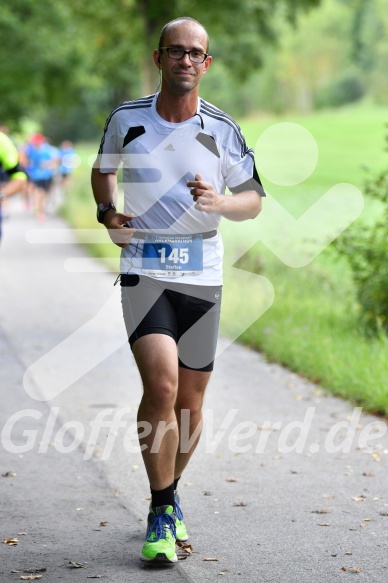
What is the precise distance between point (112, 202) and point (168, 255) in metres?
0.37

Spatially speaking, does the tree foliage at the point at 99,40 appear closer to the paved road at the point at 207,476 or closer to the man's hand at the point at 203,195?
the paved road at the point at 207,476

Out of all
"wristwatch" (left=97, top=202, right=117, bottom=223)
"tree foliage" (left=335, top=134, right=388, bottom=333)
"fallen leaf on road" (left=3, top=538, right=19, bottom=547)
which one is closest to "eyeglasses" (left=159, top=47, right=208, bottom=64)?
"wristwatch" (left=97, top=202, right=117, bottom=223)

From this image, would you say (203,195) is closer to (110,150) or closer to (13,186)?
(110,150)

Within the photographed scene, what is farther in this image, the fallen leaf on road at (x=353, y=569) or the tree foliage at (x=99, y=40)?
the tree foliage at (x=99, y=40)

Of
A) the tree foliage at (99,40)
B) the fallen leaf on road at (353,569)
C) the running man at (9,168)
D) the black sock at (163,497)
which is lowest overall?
the fallen leaf on road at (353,569)

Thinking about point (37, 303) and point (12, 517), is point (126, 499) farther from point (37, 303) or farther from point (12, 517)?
point (37, 303)

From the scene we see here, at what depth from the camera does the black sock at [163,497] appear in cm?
498

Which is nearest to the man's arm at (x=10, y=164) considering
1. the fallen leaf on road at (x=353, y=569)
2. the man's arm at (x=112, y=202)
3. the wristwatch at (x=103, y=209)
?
the man's arm at (x=112, y=202)

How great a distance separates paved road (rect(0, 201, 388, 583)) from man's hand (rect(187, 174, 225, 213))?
1464 millimetres

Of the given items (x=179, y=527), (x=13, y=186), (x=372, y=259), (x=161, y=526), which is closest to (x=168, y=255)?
(x=161, y=526)

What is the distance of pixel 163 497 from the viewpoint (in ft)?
16.3

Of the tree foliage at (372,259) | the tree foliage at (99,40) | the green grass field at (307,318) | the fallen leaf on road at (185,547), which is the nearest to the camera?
the fallen leaf on road at (185,547)

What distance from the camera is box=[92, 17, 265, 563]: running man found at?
4.89 metres

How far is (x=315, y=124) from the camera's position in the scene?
2854 inches
